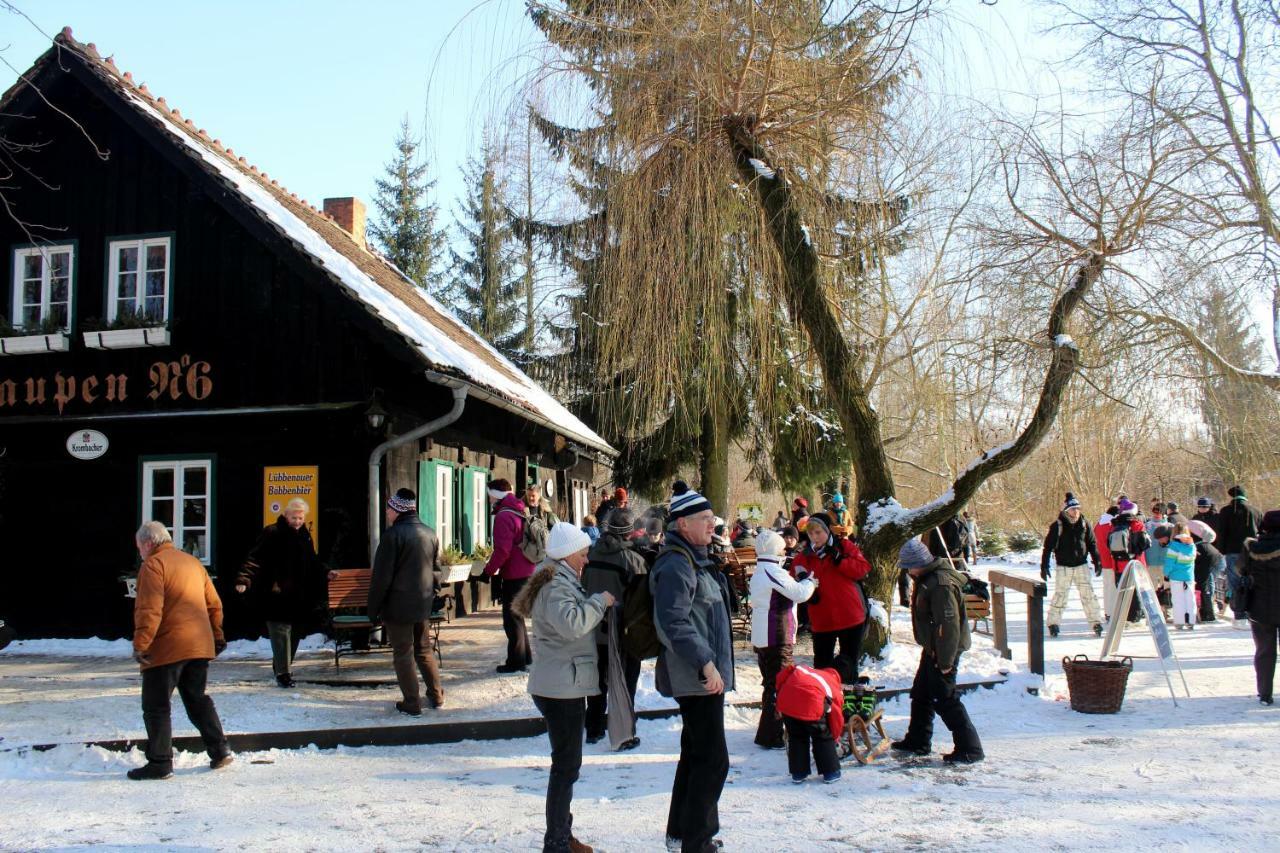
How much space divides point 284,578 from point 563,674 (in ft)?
16.4

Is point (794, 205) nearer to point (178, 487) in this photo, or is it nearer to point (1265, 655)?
point (1265, 655)

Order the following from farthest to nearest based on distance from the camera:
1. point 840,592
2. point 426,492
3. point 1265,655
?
point 426,492
point 1265,655
point 840,592

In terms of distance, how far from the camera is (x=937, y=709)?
655 centimetres

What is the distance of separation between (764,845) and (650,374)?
4.63 metres

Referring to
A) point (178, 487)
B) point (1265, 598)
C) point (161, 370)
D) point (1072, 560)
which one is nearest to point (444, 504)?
point (178, 487)

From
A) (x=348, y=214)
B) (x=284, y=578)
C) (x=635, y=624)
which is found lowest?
(x=635, y=624)

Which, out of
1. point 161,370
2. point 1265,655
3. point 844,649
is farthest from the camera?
point 161,370

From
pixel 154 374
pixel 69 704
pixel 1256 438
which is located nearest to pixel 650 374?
pixel 69 704

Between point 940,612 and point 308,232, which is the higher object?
point 308,232

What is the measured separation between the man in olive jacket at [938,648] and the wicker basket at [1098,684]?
182cm

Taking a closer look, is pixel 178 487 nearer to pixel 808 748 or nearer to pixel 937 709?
pixel 808 748

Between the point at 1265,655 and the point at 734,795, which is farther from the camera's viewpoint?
the point at 1265,655

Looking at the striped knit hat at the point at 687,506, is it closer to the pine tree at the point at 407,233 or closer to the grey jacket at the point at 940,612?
the grey jacket at the point at 940,612

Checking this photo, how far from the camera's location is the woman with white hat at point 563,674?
15.5ft
